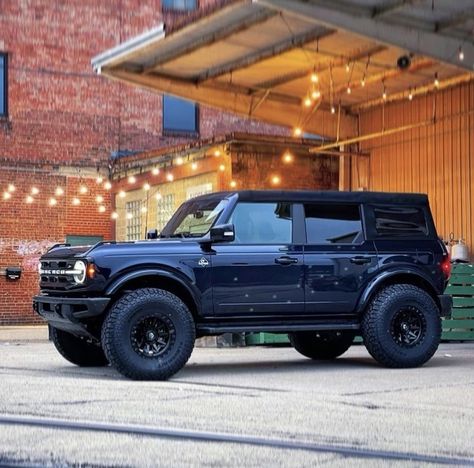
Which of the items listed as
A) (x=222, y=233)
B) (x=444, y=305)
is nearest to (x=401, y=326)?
(x=444, y=305)

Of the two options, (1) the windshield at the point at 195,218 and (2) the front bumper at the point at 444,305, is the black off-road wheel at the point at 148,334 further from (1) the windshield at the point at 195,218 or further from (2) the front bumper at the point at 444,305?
(2) the front bumper at the point at 444,305

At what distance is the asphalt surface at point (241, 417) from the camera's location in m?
5.43

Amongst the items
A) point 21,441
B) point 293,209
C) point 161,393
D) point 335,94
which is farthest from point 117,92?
point 21,441

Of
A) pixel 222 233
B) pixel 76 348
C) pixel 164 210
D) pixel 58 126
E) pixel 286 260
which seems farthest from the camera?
pixel 58 126

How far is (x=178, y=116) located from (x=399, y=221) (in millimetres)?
14768

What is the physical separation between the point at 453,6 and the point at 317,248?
215 inches

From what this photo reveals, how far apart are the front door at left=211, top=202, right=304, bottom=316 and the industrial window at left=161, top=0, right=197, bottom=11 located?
51.7 ft

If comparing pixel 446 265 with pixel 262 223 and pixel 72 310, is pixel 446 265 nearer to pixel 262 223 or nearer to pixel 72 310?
pixel 262 223

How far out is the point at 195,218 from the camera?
10.5 metres

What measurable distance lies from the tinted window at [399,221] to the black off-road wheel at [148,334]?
2.56 m

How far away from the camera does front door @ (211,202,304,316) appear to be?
384 inches

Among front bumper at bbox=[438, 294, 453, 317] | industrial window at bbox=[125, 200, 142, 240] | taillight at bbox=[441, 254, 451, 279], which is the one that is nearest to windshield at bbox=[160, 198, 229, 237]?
taillight at bbox=[441, 254, 451, 279]

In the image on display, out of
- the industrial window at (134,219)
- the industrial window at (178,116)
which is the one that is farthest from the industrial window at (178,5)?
the industrial window at (134,219)

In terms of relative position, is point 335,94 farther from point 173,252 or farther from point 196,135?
point 173,252
